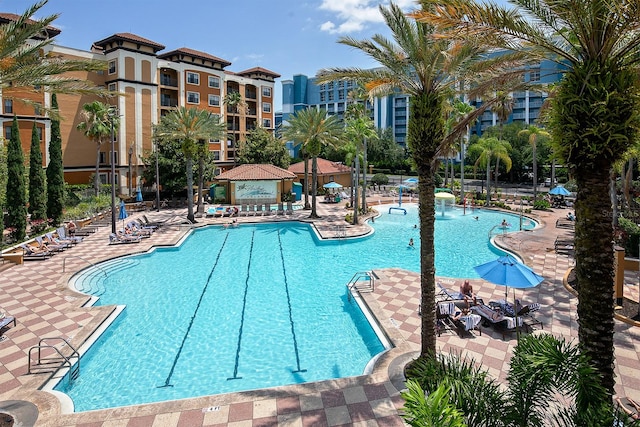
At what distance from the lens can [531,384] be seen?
540 centimetres

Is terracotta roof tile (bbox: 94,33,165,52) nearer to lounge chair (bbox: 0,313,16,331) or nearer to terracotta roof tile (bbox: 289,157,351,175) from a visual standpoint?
terracotta roof tile (bbox: 289,157,351,175)

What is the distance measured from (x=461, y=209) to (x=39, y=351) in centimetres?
3521

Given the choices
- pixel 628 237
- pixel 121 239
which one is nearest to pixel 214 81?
pixel 121 239

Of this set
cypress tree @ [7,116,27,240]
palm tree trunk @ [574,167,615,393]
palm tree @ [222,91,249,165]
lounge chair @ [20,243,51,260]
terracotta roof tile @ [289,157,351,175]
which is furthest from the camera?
palm tree @ [222,91,249,165]

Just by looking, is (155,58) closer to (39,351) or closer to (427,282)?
(39,351)

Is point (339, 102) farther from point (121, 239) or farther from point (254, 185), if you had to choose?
point (121, 239)

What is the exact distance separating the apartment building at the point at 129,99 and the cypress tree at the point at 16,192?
1119 centimetres

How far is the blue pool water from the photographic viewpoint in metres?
10.4

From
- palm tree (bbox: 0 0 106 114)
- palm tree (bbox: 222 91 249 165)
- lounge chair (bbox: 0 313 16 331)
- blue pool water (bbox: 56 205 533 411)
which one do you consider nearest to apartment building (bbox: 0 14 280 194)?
palm tree (bbox: 222 91 249 165)

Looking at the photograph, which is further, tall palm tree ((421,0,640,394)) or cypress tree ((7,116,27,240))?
cypress tree ((7,116,27,240))

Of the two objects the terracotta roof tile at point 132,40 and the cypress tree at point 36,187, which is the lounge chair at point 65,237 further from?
the terracotta roof tile at point 132,40

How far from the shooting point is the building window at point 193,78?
51.8 meters

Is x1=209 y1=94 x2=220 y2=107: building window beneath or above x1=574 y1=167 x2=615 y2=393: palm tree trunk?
above

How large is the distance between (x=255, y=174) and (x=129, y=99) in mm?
17896
